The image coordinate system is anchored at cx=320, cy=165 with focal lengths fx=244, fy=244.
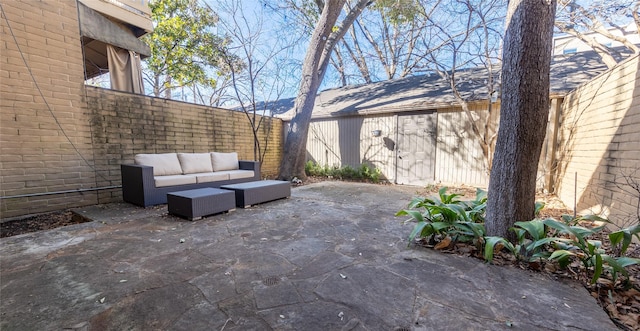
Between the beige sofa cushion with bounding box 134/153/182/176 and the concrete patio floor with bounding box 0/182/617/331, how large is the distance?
1.69 metres

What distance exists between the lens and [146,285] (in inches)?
69.2

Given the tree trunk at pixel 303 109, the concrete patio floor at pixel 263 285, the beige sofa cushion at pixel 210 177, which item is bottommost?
the concrete patio floor at pixel 263 285

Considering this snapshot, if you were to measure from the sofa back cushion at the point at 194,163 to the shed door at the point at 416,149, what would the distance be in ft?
16.4

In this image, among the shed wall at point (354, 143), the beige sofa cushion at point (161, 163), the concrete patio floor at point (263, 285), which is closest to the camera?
the concrete patio floor at point (263, 285)

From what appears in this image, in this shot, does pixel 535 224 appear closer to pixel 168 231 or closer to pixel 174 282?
pixel 174 282

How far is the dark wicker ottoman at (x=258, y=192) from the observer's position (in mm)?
4070

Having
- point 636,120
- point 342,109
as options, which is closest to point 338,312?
point 636,120

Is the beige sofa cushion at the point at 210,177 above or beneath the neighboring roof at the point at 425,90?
beneath

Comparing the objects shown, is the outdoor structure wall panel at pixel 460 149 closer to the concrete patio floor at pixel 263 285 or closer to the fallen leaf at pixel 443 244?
the concrete patio floor at pixel 263 285

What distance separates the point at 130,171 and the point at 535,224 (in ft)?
17.8

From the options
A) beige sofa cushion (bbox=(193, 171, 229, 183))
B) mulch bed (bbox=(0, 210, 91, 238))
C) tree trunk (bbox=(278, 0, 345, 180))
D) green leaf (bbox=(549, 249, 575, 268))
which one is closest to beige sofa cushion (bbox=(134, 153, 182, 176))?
beige sofa cushion (bbox=(193, 171, 229, 183))

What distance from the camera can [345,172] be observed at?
25.3ft

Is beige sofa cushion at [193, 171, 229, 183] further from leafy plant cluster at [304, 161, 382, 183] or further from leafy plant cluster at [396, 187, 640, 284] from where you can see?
leafy plant cluster at [396, 187, 640, 284]

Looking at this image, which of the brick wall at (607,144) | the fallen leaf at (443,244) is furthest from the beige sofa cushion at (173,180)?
the brick wall at (607,144)
